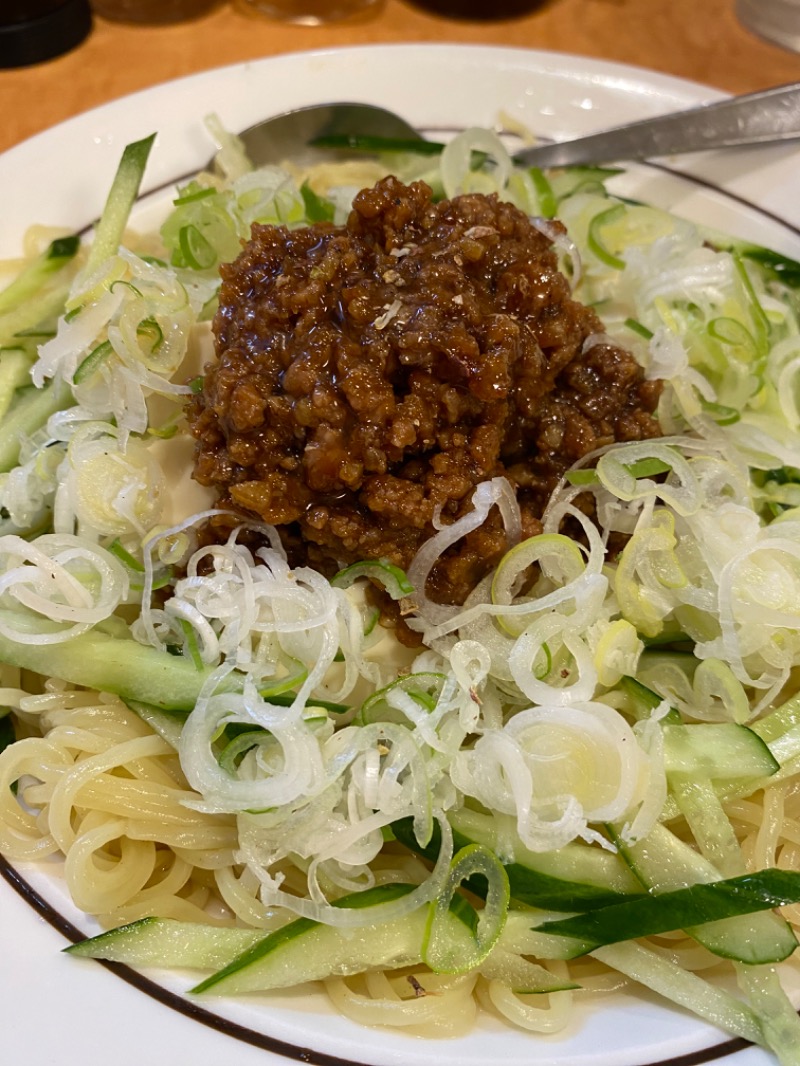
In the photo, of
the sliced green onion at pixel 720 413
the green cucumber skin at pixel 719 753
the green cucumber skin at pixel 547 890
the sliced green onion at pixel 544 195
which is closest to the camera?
the green cucumber skin at pixel 547 890

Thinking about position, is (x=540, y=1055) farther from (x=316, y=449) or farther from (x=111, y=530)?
(x=111, y=530)

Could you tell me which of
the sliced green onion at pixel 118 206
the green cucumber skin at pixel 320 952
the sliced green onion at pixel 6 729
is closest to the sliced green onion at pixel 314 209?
the sliced green onion at pixel 118 206

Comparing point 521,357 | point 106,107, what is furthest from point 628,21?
point 521,357

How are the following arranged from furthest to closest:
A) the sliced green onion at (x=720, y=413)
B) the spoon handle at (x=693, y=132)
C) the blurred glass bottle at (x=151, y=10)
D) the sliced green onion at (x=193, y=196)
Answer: the blurred glass bottle at (x=151, y=10)
the spoon handle at (x=693, y=132)
the sliced green onion at (x=193, y=196)
the sliced green onion at (x=720, y=413)

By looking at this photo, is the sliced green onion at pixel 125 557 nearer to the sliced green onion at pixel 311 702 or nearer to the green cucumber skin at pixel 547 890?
the sliced green onion at pixel 311 702

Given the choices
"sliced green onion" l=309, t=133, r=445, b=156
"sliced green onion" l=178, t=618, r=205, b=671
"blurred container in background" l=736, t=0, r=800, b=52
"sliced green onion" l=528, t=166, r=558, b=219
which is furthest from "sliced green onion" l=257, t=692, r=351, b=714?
"blurred container in background" l=736, t=0, r=800, b=52

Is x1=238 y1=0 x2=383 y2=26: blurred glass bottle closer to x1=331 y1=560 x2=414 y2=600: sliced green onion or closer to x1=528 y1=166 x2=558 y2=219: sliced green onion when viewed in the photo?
x1=528 y1=166 x2=558 y2=219: sliced green onion

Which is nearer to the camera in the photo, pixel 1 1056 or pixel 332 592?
pixel 1 1056
